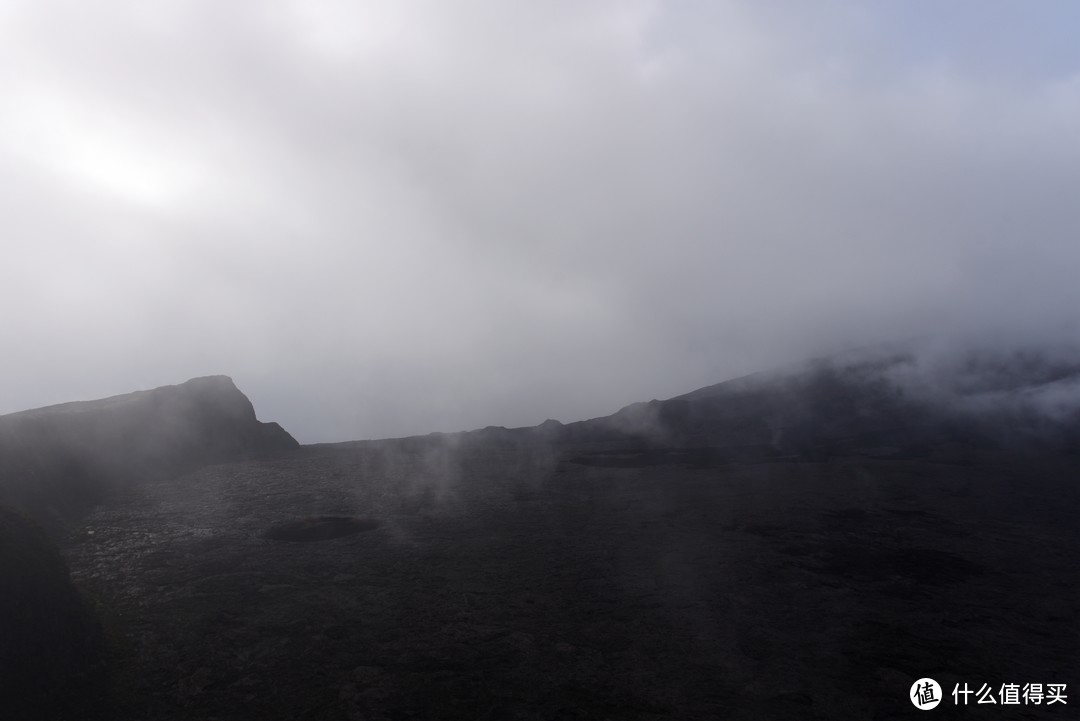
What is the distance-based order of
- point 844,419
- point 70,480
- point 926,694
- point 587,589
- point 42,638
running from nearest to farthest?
point 926,694 < point 42,638 < point 587,589 < point 70,480 < point 844,419

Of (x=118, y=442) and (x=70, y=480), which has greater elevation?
(x=118, y=442)

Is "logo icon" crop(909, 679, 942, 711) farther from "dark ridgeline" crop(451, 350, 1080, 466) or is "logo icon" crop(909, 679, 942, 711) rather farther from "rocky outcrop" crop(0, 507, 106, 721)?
"dark ridgeline" crop(451, 350, 1080, 466)

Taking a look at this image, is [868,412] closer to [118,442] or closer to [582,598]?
[582,598]

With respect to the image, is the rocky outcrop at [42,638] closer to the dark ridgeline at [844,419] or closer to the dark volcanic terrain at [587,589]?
the dark volcanic terrain at [587,589]

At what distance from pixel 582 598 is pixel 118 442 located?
2375 centimetres

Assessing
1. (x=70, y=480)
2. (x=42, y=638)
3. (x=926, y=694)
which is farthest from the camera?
(x=70, y=480)

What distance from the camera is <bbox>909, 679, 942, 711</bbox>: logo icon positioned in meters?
10.3

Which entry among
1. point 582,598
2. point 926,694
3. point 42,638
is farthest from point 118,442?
point 926,694

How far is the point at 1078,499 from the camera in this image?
23766mm

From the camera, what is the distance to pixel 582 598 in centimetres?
1470

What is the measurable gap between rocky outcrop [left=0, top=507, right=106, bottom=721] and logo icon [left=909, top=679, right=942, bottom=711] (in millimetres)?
12009

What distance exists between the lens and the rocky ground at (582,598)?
1059cm

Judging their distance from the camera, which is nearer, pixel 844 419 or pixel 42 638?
pixel 42 638

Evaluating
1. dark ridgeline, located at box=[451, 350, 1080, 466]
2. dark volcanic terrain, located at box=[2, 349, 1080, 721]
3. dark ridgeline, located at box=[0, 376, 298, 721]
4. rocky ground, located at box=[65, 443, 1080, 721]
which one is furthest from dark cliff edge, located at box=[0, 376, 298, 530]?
dark ridgeline, located at box=[451, 350, 1080, 466]
